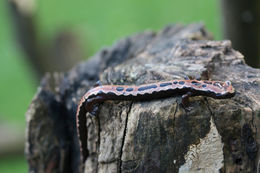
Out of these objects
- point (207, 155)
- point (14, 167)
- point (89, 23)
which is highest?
point (89, 23)

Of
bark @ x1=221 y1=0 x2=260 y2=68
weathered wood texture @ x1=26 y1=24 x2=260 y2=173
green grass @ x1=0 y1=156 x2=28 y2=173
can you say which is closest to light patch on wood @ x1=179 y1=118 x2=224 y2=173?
weathered wood texture @ x1=26 y1=24 x2=260 y2=173

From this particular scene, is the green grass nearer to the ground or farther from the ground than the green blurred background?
nearer to the ground

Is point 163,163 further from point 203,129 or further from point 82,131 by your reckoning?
point 82,131

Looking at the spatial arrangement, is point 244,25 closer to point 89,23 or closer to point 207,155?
point 207,155

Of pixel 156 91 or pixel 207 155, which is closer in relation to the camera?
pixel 207 155

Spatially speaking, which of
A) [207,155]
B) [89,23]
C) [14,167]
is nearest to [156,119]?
[207,155]

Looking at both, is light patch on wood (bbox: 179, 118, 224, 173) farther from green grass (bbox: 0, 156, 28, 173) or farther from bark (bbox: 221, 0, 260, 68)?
green grass (bbox: 0, 156, 28, 173)

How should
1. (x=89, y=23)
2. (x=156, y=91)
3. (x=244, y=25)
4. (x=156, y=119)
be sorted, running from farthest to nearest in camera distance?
(x=89, y=23) → (x=244, y=25) → (x=156, y=91) → (x=156, y=119)

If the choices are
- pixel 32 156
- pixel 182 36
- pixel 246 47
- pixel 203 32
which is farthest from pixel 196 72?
pixel 32 156
